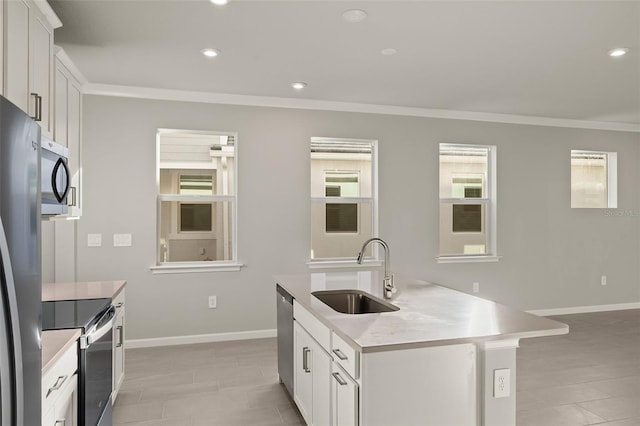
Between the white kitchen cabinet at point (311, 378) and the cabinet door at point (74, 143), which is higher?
the cabinet door at point (74, 143)

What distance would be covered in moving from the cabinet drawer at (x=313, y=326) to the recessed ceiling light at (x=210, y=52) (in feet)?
6.63

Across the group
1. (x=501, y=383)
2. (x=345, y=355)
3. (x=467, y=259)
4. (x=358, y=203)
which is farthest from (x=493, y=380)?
(x=467, y=259)

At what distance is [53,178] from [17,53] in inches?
23.3

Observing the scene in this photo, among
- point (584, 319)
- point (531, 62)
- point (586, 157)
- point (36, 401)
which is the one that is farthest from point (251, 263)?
point (586, 157)

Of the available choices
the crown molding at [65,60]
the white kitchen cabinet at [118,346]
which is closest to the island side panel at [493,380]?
the white kitchen cabinet at [118,346]

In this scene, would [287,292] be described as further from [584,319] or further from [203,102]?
[584,319]

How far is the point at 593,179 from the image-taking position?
20.2 ft

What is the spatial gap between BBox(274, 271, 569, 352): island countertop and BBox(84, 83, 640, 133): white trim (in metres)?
2.68

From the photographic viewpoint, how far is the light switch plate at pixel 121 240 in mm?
4285

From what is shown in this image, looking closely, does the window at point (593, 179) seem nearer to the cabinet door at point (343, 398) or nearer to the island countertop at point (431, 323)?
the island countertop at point (431, 323)

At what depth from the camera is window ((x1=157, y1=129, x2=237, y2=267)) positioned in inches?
179

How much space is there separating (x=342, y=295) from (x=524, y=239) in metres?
→ 3.88

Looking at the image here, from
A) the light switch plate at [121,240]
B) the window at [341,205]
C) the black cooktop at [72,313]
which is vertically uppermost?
the window at [341,205]

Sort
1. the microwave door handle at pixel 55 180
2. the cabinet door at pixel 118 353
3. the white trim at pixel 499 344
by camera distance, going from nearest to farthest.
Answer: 1. the white trim at pixel 499 344
2. the microwave door handle at pixel 55 180
3. the cabinet door at pixel 118 353
